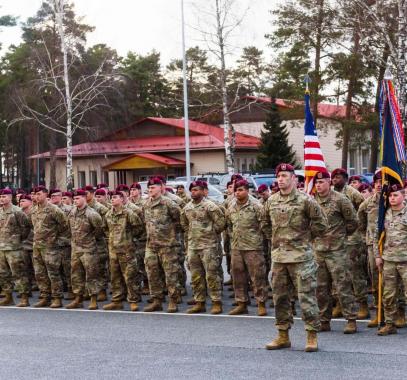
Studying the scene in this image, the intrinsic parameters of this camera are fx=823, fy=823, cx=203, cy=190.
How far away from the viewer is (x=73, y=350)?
953 centimetres

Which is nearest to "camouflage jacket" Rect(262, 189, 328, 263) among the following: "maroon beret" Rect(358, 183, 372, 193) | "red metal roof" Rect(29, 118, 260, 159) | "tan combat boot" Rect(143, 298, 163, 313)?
"tan combat boot" Rect(143, 298, 163, 313)

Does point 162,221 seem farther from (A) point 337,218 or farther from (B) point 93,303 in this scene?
(A) point 337,218

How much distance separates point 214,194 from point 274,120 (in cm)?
2007

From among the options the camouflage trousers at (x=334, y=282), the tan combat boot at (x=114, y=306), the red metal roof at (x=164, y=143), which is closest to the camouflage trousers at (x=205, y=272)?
the tan combat boot at (x=114, y=306)

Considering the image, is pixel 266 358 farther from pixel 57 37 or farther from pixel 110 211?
pixel 57 37

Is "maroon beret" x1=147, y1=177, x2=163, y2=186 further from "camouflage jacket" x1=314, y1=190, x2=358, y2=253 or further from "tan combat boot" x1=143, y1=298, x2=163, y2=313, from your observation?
"camouflage jacket" x1=314, y1=190, x2=358, y2=253

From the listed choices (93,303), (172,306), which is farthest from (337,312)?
(93,303)

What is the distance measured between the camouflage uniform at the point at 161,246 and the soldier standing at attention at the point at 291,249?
3256 mm

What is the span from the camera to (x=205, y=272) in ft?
40.6

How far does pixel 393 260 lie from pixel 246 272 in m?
2.89

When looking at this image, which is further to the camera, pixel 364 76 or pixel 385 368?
pixel 364 76

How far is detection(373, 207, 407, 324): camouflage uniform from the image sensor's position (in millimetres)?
9859

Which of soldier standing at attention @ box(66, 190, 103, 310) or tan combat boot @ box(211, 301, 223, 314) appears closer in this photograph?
tan combat boot @ box(211, 301, 223, 314)

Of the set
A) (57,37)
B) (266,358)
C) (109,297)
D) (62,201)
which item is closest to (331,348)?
(266,358)
